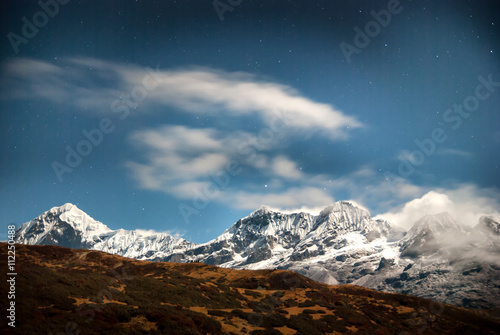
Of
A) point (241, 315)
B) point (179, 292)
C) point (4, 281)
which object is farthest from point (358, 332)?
point (4, 281)

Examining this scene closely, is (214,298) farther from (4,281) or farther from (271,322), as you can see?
(4,281)

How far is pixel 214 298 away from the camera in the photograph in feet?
147

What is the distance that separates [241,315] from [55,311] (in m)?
18.9

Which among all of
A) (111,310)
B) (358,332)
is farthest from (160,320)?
(358,332)

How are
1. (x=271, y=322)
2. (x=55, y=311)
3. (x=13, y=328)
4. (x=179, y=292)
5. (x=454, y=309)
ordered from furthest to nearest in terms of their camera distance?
1. (x=454, y=309)
2. (x=179, y=292)
3. (x=271, y=322)
4. (x=55, y=311)
5. (x=13, y=328)

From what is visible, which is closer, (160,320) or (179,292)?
(160,320)

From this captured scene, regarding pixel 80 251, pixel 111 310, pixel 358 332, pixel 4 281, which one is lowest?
pixel 358 332

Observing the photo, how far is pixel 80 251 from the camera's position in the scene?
76688mm

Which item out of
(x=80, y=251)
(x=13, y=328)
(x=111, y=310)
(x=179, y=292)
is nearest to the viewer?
(x=13, y=328)

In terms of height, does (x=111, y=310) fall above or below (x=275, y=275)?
below

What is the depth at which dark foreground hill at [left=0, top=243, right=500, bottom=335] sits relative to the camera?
91.3 ft

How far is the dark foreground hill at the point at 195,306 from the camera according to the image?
27.8 m

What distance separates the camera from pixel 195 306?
39.7m

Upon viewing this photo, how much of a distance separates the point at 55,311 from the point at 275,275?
45110 millimetres
